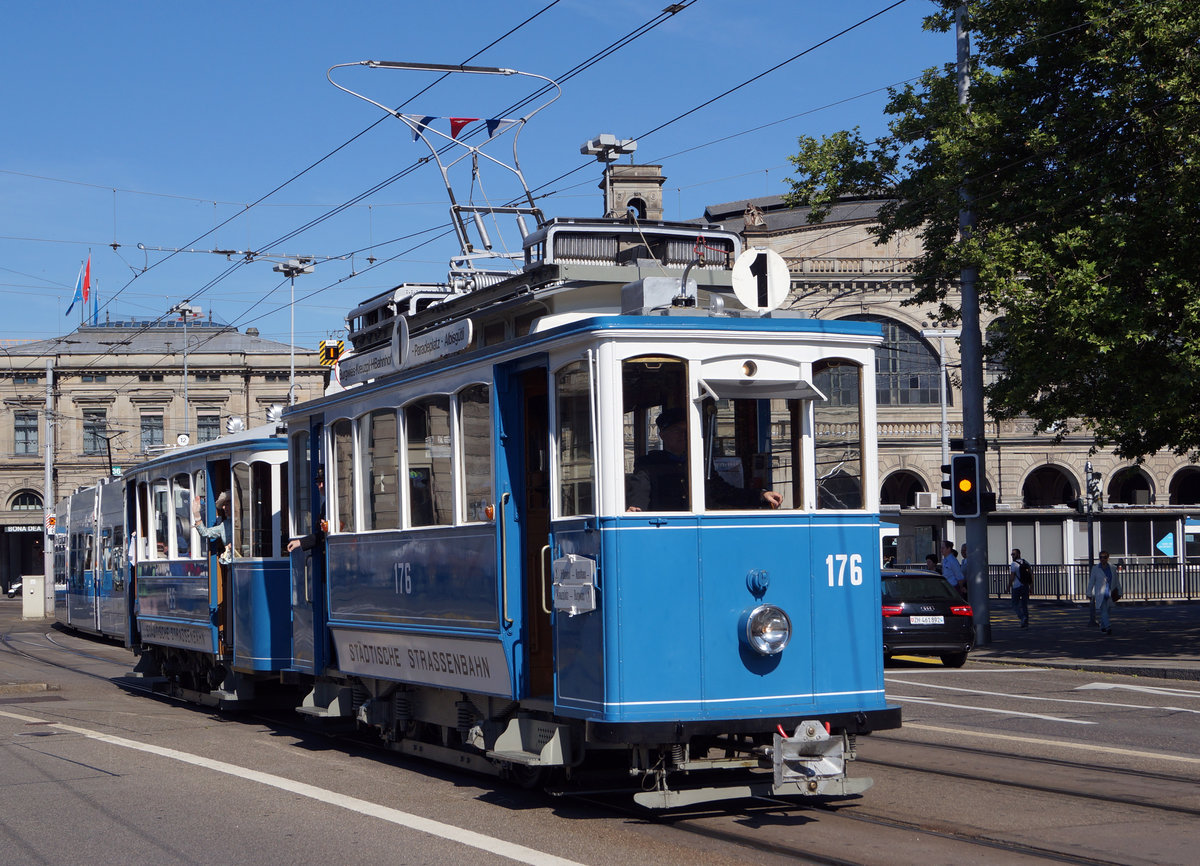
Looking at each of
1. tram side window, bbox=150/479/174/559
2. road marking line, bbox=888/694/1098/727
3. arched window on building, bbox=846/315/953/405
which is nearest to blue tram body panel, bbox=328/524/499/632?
tram side window, bbox=150/479/174/559

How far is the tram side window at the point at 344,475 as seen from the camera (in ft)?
39.3

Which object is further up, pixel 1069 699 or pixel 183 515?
pixel 183 515

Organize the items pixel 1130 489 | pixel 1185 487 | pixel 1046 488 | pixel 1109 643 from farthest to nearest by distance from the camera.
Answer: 1. pixel 1046 488
2. pixel 1130 489
3. pixel 1185 487
4. pixel 1109 643

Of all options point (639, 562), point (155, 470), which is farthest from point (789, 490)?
point (155, 470)

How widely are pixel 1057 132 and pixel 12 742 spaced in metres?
17.0

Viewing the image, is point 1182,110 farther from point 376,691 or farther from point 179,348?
point 179,348

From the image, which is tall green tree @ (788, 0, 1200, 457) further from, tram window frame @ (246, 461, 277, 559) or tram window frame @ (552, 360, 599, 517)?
tram window frame @ (552, 360, 599, 517)

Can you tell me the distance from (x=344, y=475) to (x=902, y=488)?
2117 inches

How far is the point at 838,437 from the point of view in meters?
9.03

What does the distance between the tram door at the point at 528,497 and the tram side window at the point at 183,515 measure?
26.4 ft

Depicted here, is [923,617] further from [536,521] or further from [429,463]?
[536,521]

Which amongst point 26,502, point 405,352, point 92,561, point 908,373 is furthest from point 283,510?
point 26,502

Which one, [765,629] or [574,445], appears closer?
[765,629]

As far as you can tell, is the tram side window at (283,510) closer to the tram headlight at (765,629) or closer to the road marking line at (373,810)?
the road marking line at (373,810)
